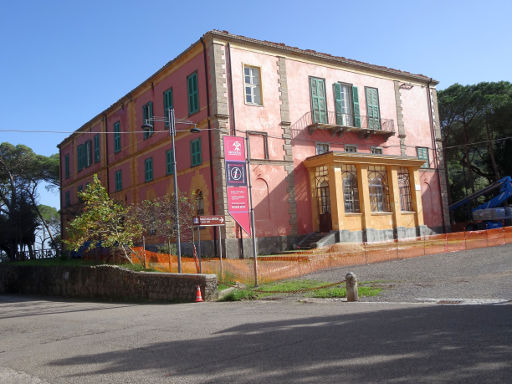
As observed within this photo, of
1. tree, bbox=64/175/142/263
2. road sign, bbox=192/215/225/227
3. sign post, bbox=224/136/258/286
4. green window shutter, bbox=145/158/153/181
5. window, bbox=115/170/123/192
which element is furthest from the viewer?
window, bbox=115/170/123/192

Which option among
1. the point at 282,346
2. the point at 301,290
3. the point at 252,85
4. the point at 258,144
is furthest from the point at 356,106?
the point at 282,346

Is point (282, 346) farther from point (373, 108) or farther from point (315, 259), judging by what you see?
point (373, 108)

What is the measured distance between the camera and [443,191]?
2975 centimetres

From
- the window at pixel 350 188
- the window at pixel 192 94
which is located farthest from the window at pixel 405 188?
the window at pixel 192 94

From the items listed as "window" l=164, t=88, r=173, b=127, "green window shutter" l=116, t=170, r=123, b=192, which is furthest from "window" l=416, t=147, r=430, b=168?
"green window shutter" l=116, t=170, r=123, b=192

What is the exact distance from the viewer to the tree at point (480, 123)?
3453cm

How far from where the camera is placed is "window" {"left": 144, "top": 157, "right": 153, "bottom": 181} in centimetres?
2864

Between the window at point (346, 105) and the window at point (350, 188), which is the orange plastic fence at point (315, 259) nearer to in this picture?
the window at point (350, 188)

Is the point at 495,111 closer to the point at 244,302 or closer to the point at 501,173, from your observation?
the point at 501,173

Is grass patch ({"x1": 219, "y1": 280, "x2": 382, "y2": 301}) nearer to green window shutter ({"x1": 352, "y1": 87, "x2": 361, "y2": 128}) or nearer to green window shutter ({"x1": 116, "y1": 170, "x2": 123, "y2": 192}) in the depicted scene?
green window shutter ({"x1": 352, "y1": 87, "x2": 361, "y2": 128})

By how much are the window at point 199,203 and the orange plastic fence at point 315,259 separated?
500 cm

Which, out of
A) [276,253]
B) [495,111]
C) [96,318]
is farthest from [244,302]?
[495,111]

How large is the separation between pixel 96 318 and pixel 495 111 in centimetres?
3285

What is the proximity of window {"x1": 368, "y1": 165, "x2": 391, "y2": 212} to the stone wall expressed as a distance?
13501 mm
